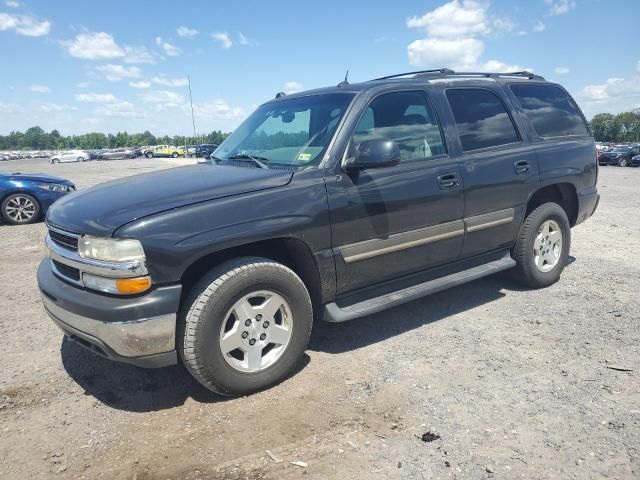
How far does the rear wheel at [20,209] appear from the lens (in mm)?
9312

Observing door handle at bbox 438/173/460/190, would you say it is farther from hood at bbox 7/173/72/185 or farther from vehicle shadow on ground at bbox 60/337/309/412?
hood at bbox 7/173/72/185

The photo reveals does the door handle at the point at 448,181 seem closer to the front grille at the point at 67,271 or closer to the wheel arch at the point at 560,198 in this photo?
the wheel arch at the point at 560,198

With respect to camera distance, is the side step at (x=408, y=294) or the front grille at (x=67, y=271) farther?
the side step at (x=408, y=294)

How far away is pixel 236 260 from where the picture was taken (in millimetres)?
3002

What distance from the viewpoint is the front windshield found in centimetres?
352

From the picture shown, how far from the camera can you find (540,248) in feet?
16.0

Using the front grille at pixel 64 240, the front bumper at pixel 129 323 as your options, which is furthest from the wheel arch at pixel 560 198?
the front grille at pixel 64 240

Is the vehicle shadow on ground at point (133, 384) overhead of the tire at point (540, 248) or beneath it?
beneath

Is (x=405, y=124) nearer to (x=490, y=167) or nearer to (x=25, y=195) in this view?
(x=490, y=167)

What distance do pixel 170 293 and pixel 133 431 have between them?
0.84 meters

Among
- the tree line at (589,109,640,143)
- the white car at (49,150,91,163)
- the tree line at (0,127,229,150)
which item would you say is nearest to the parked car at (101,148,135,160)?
the white car at (49,150,91,163)

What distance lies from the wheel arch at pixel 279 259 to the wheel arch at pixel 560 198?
8.51 feet

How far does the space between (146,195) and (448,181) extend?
2324 mm

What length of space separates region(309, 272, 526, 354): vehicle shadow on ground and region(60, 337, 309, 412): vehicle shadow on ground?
0.38 meters
